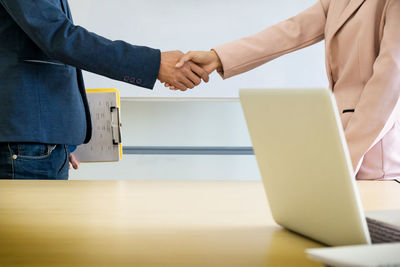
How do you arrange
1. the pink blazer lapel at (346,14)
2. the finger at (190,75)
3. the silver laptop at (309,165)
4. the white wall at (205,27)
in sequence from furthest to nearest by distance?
the white wall at (205,27) < the finger at (190,75) < the pink blazer lapel at (346,14) < the silver laptop at (309,165)

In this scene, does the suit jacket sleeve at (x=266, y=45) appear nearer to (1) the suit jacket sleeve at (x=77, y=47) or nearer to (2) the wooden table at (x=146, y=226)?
(1) the suit jacket sleeve at (x=77, y=47)

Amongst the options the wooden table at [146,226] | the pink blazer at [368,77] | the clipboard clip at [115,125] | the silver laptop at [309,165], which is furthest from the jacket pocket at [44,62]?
the silver laptop at [309,165]

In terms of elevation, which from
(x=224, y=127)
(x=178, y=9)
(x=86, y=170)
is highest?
(x=178, y=9)

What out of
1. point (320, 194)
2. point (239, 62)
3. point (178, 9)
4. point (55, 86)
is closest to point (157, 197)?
point (320, 194)

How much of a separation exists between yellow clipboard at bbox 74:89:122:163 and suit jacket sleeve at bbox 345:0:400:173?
0.83 meters

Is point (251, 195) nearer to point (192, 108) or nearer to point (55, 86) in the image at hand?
point (55, 86)

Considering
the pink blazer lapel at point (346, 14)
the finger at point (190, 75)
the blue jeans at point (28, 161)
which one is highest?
the pink blazer lapel at point (346, 14)

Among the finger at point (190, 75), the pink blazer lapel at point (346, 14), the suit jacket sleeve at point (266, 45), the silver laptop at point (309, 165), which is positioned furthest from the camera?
the finger at point (190, 75)

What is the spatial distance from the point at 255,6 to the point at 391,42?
5.47 feet

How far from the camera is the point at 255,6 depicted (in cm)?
271

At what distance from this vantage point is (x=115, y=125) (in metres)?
1.67

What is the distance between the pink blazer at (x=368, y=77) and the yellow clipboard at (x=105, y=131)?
2.46 feet

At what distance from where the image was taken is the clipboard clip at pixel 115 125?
1650 mm

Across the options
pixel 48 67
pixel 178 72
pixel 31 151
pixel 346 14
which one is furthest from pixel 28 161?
pixel 346 14
